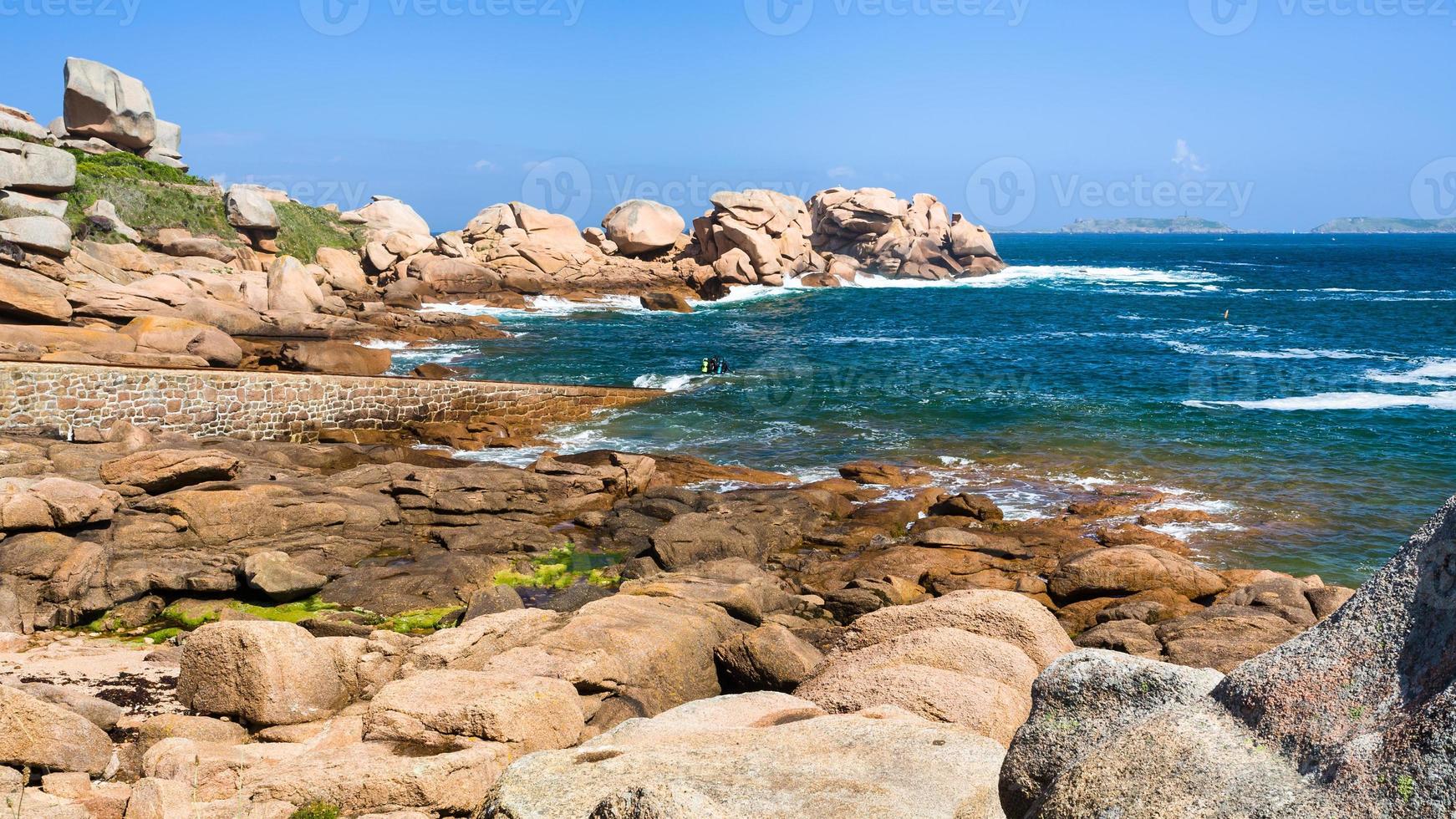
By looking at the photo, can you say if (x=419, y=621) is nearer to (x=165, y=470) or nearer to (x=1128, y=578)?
(x=165, y=470)

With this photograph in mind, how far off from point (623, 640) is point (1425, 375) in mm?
40453

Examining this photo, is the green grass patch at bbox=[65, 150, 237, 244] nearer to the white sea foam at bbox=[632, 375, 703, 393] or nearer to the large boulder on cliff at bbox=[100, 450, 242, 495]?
the white sea foam at bbox=[632, 375, 703, 393]

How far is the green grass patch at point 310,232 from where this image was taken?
62875 mm

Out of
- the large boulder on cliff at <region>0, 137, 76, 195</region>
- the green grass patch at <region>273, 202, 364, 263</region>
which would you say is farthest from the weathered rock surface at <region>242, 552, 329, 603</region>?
the green grass patch at <region>273, 202, 364, 263</region>

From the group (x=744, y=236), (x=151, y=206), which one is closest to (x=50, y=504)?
(x=151, y=206)

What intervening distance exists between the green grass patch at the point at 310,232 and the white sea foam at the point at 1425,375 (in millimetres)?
52940

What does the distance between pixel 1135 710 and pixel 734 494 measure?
1714 centimetres

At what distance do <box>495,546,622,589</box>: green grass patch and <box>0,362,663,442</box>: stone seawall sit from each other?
10.8 metres

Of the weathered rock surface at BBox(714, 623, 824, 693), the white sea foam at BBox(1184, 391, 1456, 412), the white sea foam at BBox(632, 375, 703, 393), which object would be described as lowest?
the white sea foam at BBox(632, 375, 703, 393)

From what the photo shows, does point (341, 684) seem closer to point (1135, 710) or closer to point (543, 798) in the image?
point (543, 798)

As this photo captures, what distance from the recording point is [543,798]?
5227 mm

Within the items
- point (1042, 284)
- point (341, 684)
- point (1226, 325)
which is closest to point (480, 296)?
point (1226, 325)

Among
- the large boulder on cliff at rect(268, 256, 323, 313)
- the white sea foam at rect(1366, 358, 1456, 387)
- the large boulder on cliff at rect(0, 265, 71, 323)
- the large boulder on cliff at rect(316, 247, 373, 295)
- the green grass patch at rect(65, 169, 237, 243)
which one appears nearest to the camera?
the large boulder on cliff at rect(0, 265, 71, 323)

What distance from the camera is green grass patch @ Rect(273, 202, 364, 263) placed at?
206 feet
